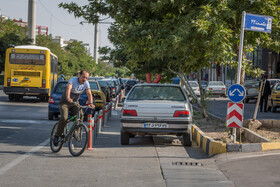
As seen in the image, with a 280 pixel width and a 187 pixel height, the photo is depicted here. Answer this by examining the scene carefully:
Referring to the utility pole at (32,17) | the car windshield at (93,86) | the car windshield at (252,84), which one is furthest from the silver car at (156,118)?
the utility pole at (32,17)

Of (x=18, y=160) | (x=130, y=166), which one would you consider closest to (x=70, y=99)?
(x=18, y=160)

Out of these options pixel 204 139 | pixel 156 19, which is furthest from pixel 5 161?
pixel 156 19

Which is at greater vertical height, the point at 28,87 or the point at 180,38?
the point at 180,38

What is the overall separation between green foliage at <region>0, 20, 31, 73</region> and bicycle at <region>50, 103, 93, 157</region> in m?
54.3

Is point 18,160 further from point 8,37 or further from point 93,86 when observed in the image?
point 8,37

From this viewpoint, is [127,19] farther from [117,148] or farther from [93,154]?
[93,154]

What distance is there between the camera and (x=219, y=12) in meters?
13.4

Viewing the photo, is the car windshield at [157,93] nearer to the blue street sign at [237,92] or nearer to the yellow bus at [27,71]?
the blue street sign at [237,92]

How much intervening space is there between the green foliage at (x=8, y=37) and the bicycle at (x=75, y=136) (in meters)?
54.3

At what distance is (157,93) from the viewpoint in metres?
11.9

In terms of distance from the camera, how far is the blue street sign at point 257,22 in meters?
10.7

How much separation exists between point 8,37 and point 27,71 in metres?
39.2

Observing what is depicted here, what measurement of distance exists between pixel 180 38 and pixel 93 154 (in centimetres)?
453

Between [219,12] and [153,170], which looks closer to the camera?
[153,170]
